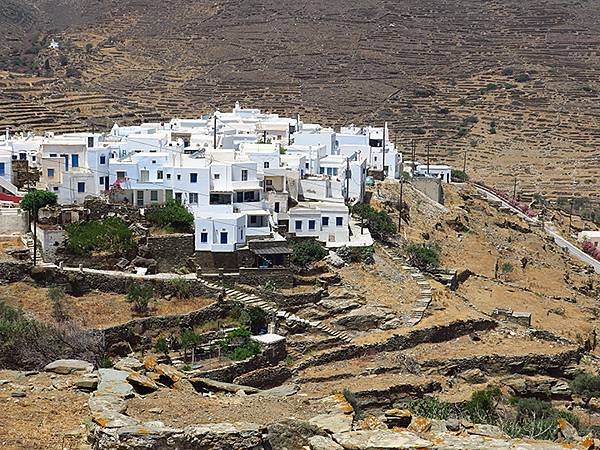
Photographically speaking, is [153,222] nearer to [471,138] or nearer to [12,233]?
[12,233]

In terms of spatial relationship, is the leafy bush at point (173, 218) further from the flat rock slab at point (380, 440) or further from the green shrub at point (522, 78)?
the green shrub at point (522, 78)

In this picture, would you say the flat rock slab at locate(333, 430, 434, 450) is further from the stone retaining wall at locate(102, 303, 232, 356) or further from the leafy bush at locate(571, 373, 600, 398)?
the leafy bush at locate(571, 373, 600, 398)

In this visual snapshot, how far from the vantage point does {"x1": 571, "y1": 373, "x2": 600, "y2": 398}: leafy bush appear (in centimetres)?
2273

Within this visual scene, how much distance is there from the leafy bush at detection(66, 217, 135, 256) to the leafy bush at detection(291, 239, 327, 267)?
3983mm

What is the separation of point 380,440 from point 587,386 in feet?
54.7

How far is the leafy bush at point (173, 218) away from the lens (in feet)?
84.9

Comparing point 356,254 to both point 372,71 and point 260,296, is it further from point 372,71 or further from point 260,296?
point 372,71

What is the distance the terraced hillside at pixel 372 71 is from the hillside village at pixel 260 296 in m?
25.9

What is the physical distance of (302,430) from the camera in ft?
25.8

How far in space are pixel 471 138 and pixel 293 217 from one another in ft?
132

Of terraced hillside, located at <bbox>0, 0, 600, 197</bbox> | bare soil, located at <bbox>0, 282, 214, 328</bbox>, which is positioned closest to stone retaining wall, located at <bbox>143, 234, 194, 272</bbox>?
bare soil, located at <bbox>0, 282, 214, 328</bbox>

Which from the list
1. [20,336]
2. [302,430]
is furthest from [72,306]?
[302,430]

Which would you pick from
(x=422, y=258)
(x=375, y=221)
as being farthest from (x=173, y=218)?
(x=422, y=258)

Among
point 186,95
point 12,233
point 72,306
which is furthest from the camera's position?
point 186,95
